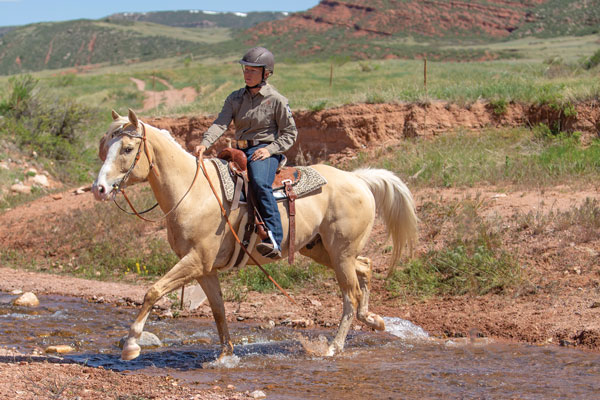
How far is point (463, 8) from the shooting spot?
95375mm

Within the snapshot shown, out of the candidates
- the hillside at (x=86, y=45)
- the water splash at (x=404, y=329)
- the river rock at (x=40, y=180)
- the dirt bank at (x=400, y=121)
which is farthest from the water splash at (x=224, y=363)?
the hillside at (x=86, y=45)

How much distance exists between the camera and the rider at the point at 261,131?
6.80 metres

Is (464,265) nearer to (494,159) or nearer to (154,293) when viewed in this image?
(494,159)

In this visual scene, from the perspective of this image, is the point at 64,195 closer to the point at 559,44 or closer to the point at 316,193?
the point at 316,193

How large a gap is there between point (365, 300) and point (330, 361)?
1070 millimetres

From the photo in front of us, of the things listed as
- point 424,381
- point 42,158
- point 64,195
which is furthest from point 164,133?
point 42,158

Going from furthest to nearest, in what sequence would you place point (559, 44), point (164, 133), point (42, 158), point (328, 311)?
point (559, 44) < point (42, 158) < point (328, 311) < point (164, 133)

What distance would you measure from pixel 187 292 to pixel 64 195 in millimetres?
7253

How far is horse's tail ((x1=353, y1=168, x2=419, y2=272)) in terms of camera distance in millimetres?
8094

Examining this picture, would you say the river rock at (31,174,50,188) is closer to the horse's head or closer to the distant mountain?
the horse's head

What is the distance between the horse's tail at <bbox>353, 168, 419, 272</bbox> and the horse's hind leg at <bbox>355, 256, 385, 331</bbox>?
584 millimetres

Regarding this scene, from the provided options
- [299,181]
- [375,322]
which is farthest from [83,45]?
[375,322]

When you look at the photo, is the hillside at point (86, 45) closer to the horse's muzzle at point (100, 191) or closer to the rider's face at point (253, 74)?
the rider's face at point (253, 74)

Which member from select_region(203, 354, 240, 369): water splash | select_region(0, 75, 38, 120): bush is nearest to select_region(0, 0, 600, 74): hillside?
select_region(0, 75, 38, 120): bush
